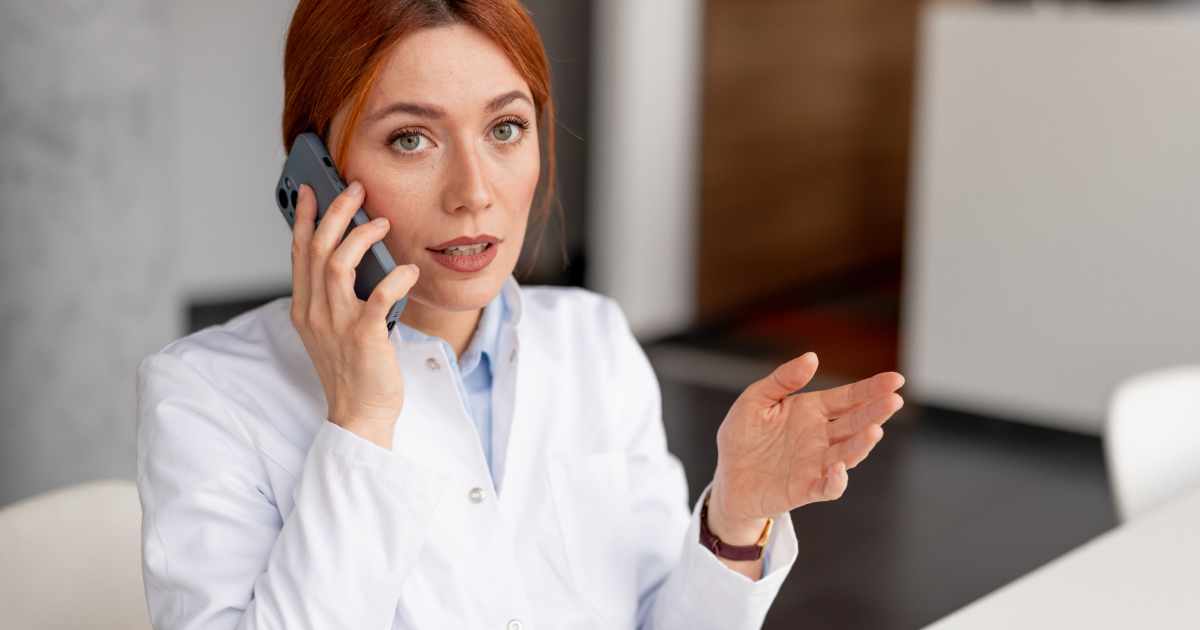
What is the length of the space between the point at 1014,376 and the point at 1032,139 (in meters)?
0.78

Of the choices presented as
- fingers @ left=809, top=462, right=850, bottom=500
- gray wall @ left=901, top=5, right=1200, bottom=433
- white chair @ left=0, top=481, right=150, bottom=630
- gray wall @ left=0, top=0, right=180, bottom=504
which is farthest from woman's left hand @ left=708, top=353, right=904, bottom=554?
gray wall @ left=901, top=5, right=1200, bottom=433

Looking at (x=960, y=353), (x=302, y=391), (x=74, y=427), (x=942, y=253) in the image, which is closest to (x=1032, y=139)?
(x=942, y=253)

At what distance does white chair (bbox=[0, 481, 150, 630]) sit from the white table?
901mm

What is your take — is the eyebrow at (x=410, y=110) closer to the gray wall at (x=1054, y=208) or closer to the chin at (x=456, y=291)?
the chin at (x=456, y=291)

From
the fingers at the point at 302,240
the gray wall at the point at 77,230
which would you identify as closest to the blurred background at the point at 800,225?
the gray wall at the point at 77,230

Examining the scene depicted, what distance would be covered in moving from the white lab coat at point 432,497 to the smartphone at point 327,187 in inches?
4.5

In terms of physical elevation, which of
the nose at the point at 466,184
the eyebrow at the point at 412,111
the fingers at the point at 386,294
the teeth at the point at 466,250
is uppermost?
the eyebrow at the point at 412,111

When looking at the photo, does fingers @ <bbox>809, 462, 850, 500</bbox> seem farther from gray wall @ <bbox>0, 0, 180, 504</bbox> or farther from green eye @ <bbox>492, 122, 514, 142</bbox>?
gray wall @ <bbox>0, 0, 180, 504</bbox>

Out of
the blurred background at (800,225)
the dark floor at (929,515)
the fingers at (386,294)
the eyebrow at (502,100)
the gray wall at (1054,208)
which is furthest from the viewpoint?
the gray wall at (1054,208)

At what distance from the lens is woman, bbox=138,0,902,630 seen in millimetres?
1068

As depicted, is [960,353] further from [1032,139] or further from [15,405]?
[15,405]

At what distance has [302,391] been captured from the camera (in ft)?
3.88

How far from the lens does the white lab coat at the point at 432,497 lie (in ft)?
3.51

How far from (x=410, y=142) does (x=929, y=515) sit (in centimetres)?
253
